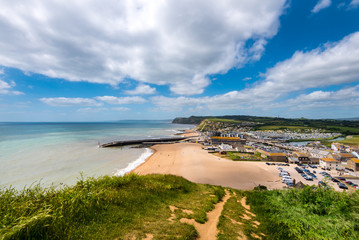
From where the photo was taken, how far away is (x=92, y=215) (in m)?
5.70

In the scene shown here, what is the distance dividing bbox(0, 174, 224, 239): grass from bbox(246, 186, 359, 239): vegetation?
3289 mm

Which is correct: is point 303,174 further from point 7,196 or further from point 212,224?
point 7,196

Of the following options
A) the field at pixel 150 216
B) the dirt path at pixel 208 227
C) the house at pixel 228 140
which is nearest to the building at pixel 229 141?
the house at pixel 228 140

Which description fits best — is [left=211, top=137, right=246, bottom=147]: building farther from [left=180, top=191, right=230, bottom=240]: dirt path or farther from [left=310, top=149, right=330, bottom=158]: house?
[left=180, top=191, right=230, bottom=240]: dirt path

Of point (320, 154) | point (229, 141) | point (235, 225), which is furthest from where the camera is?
point (229, 141)

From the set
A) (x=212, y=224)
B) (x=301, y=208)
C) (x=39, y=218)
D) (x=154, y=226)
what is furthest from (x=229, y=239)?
(x=39, y=218)

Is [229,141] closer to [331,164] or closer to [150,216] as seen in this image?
[331,164]

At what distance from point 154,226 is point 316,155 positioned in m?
56.9

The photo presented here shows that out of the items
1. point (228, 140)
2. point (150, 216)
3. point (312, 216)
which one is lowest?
point (228, 140)

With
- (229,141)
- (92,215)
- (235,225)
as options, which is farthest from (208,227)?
(229,141)

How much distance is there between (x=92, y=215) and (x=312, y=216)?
9028mm

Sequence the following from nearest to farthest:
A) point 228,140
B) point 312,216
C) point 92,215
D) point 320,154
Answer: point 92,215 < point 312,216 < point 320,154 < point 228,140

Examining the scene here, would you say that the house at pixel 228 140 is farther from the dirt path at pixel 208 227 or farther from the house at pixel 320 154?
the dirt path at pixel 208 227

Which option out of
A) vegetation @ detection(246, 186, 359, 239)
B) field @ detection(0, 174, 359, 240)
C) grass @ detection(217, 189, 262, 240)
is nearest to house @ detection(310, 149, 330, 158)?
vegetation @ detection(246, 186, 359, 239)
